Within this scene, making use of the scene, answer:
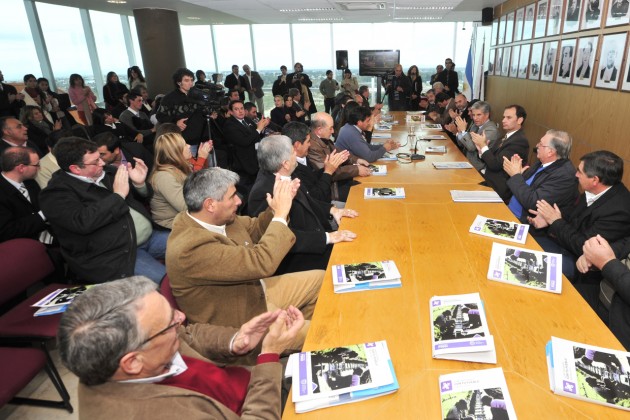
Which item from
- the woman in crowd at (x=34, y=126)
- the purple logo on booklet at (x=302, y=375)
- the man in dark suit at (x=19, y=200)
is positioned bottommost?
the purple logo on booklet at (x=302, y=375)

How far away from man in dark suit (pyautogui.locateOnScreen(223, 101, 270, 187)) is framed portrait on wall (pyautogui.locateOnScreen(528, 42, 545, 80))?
4206mm

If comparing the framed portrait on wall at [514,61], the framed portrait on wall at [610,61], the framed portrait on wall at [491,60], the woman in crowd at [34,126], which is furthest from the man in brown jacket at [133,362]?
the framed portrait on wall at [491,60]

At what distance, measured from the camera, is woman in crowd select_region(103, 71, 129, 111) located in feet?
24.3

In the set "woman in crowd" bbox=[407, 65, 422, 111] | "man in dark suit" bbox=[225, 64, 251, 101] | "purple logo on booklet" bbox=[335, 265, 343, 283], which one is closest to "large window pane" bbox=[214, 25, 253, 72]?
"man in dark suit" bbox=[225, 64, 251, 101]

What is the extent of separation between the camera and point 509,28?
7.02 m

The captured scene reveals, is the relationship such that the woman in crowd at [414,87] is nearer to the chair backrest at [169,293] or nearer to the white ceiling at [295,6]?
the white ceiling at [295,6]

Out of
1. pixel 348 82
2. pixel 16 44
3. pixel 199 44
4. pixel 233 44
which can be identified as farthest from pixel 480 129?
pixel 199 44

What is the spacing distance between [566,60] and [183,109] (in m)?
4.70

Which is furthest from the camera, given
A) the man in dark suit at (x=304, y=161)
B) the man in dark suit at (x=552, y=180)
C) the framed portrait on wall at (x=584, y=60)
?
the framed portrait on wall at (x=584, y=60)

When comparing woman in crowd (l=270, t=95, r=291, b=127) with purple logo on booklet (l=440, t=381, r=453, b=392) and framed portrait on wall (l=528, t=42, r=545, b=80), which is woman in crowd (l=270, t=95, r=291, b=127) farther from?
purple logo on booklet (l=440, t=381, r=453, b=392)

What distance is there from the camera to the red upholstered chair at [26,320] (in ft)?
5.84

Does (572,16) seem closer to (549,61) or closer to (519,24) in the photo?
(549,61)

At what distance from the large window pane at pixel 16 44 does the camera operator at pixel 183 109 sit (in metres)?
3.91

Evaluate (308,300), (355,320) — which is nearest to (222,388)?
(355,320)
